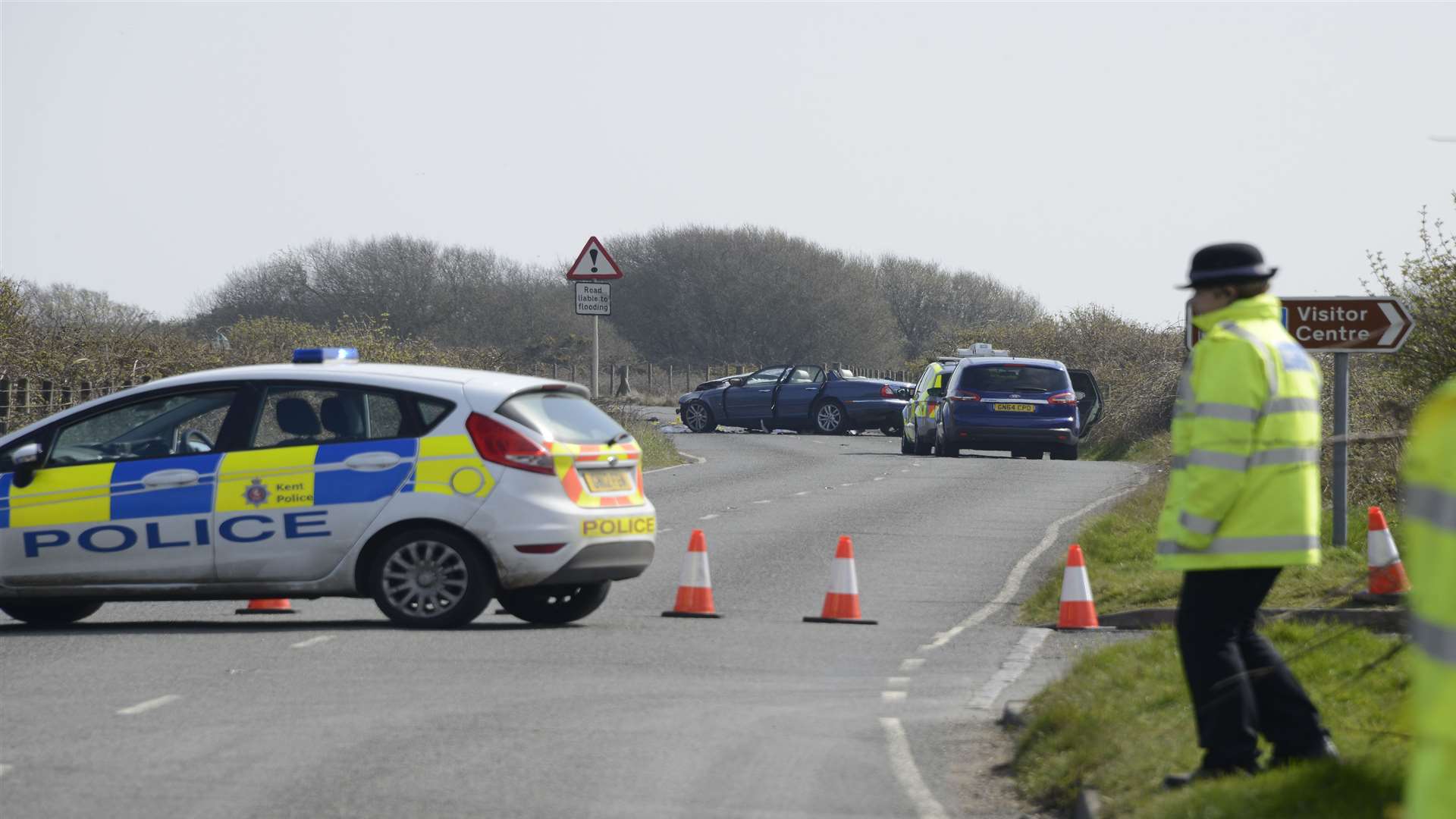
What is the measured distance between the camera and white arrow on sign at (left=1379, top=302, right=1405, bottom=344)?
1374 centimetres

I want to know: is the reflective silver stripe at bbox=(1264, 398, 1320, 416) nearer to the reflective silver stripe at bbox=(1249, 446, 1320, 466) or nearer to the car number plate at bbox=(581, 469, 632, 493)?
the reflective silver stripe at bbox=(1249, 446, 1320, 466)

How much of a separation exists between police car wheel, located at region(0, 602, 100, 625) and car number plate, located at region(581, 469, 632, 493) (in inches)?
128

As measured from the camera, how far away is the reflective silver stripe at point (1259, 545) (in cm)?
589

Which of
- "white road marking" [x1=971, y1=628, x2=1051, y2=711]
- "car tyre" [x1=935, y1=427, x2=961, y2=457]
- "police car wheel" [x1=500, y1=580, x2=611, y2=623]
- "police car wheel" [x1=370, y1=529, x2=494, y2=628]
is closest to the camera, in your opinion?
Result: "white road marking" [x1=971, y1=628, x2=1051, y2=711]

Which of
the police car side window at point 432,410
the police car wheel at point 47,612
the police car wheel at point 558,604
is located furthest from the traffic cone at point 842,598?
the police car wheel at point 47,612

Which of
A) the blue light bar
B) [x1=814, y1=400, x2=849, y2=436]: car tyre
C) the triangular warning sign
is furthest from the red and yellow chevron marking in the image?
[x1=814, y1=400, x2=849, y2=436]: car tyre

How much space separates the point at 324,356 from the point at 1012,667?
15.5 ft

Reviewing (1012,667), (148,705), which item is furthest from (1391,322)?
(148,705)

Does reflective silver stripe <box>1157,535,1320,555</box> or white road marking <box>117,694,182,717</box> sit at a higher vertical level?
reflective silver stripe <box>1157,535,1320,555</box>

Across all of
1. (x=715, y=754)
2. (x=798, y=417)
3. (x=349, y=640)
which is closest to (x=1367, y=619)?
(x=715, y=754)

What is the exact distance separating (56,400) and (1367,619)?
15.9 m

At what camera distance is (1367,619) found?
35.6 feet

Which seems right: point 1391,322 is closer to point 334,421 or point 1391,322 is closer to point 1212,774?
point 334,421

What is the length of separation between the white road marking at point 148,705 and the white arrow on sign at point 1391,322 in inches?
358
